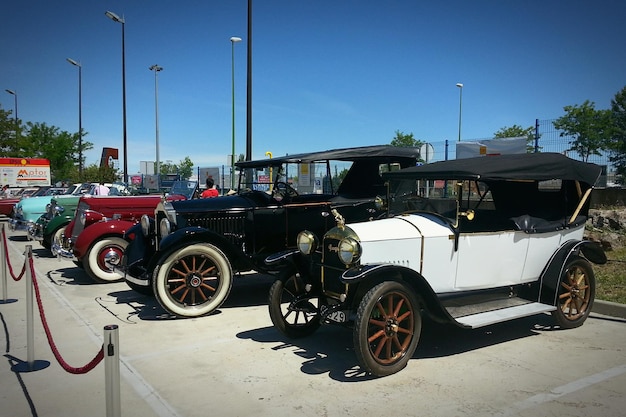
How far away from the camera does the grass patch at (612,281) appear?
5.83 metres

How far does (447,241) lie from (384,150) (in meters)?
2.81

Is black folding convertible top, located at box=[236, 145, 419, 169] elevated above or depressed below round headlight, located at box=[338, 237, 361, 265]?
above

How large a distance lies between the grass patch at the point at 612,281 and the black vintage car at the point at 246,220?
3.05 metres

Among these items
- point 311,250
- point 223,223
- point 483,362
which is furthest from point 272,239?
point 483,362

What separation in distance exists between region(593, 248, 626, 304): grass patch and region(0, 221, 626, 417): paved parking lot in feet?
1.73

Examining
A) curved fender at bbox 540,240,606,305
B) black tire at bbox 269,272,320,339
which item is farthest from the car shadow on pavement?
curved fender at bbox 540,240,606,305

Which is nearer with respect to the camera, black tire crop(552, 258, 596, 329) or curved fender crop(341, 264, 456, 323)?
curved fender crop(341, 264, 456, 323)

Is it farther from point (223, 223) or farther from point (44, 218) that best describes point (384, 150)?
point (44, 218)

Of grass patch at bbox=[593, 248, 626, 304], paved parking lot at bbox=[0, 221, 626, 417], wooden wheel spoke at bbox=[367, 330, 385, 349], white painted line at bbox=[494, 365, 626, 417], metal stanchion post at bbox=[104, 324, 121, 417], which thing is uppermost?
metal stanchion post at bbox=[104, 324, 121, 417]

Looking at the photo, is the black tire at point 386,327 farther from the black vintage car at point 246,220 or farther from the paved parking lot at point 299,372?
the black vintage car at point 246,220

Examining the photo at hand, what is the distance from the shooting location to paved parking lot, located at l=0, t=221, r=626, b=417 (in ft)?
10.6

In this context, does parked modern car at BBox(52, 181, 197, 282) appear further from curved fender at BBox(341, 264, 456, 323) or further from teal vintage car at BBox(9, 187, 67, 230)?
teal vintage car at BBox(9, 187, 67, 230)

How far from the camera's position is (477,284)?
4.51 meters

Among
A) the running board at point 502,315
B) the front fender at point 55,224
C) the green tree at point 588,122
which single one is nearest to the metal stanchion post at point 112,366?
the running board at point 502,315
